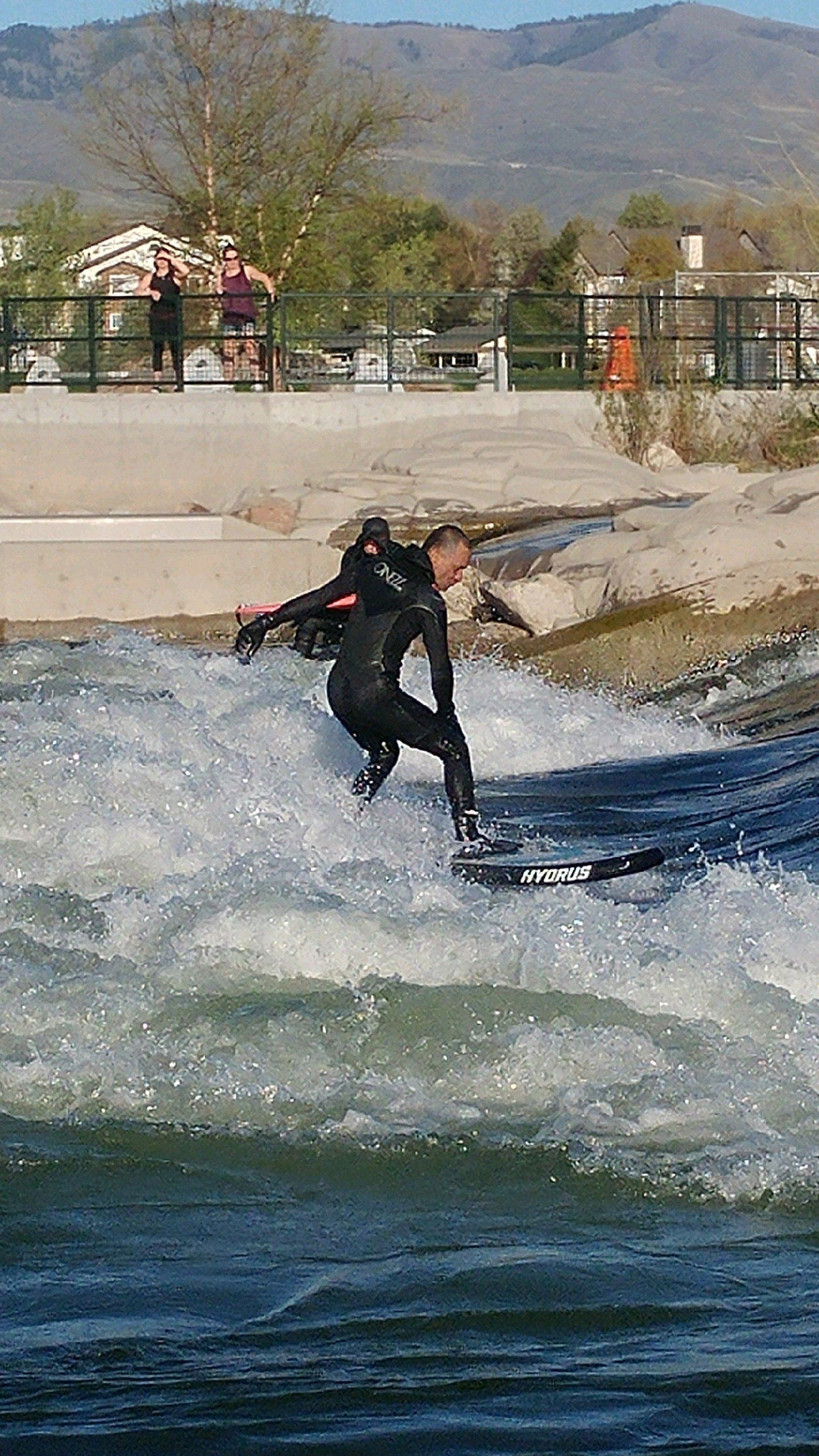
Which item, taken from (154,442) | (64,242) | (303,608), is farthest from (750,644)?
(64,242)

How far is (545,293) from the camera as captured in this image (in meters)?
31.2

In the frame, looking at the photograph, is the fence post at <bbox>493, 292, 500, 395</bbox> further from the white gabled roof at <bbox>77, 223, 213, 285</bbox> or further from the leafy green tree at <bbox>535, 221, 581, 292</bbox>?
the leafy green tree at <bbox>535, 221, 581, 292</bbox>

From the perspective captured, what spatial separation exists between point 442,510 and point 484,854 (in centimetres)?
1386

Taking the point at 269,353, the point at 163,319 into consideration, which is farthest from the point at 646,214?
the point at 163,319

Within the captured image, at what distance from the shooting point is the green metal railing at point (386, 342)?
30297 millimetres

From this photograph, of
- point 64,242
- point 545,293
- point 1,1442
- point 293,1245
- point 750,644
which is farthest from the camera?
point 64,242

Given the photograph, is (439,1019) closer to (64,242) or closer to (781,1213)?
(781,1213)

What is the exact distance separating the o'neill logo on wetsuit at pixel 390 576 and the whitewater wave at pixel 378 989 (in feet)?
4.47

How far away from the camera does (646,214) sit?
120188 millimetres

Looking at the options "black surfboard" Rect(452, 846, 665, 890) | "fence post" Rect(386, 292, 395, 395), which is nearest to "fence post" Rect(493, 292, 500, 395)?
"fence post" Rect(386, 292, 395, 395)

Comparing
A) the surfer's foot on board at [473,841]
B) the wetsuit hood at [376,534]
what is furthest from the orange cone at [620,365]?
the surfer's foot on board at [473,841]

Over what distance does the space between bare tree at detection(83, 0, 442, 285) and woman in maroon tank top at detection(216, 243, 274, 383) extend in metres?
10.2

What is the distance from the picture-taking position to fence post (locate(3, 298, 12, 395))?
101 ft

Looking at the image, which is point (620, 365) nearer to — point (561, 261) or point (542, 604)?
point (542, 604)
